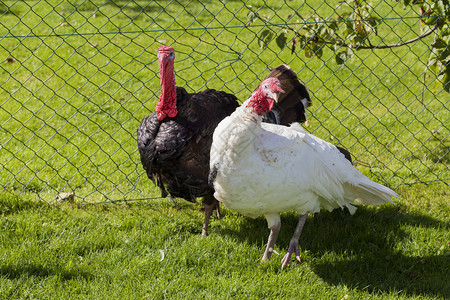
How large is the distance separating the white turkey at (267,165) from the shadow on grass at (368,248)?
1.35 feet

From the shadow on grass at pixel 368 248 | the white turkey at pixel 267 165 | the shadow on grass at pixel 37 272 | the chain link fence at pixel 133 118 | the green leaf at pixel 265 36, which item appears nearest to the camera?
the white turkey at pixel 267 165

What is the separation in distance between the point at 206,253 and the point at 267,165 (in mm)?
885

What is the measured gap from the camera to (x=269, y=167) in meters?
3.02

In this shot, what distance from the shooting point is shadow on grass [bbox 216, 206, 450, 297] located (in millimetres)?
3314

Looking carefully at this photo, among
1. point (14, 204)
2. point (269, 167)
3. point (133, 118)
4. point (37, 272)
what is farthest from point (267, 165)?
point (133, 118)

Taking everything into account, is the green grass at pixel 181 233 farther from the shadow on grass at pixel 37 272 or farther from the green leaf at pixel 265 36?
the green leaf at pixel 265 36

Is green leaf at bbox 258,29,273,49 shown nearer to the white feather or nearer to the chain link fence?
the chain link fence

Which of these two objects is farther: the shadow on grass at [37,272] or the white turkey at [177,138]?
the white turkey at [177,138]

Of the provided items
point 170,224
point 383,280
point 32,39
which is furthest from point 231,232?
point 32,39

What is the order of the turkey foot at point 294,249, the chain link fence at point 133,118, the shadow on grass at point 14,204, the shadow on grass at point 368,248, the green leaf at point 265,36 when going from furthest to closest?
1. the chain link fence at point 133,118
2. the green leaf at point 265,36
3. the shadow on grass at point 14,204
4. the turkey foot at point 294,249
5. the shadow on grass at point 368,248

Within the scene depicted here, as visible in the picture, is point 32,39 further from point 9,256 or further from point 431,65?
point 431,65

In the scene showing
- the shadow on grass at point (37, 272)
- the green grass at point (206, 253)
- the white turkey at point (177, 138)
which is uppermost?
the white turkey at point (177, 138)

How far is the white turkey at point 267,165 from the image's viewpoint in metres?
2.99

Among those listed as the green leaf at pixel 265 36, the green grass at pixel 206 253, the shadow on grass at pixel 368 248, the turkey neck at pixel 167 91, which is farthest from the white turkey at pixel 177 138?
the green leaf at pixel 265 36
